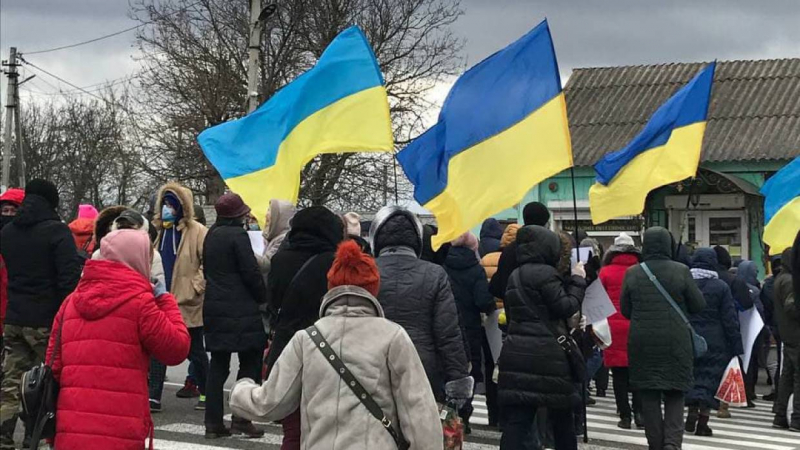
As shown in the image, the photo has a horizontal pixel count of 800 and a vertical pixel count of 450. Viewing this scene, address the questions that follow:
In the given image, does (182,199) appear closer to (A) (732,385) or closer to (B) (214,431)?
(B) (214,431)

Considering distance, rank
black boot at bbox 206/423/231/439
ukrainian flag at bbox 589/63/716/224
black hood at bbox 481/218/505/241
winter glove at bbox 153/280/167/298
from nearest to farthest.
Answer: winter glove at bbox 153/280/167/298
black boot at bbox 206/423/231/439
ukrainian flag at bbox 589/63/716/224
black hood at bbox 481/218/505/241

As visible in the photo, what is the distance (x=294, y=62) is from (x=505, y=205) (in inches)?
1042

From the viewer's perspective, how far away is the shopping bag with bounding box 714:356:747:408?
11969 mm

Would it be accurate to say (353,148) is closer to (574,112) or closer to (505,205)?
(505,205)

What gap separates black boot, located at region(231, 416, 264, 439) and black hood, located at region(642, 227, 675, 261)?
3.52m

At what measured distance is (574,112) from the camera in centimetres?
2983

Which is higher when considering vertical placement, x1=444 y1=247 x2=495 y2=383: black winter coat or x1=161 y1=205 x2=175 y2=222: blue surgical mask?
x1=161 y1=205 x2=175 y2=222: blue surgical mask

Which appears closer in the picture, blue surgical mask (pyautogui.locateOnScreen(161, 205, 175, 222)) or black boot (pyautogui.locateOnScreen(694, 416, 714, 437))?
blue surgical mask (pyautogui.locateOnScreen(161, 205, 175, 222))

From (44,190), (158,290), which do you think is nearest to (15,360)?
(44,190)

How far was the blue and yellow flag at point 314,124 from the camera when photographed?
30.3ft

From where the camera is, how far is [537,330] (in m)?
7.85

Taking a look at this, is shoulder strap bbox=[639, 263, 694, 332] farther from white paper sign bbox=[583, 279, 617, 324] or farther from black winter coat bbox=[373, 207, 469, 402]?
black winter coat bbox=[373, 207, 469, 402]

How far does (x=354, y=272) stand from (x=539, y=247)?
3.28m

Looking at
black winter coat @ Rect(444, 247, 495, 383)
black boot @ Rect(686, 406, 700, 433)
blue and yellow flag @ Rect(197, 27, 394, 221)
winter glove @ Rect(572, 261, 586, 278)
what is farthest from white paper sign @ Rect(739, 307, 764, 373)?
blue and yellow flag @ Rect(197, 27, 394, 221)
